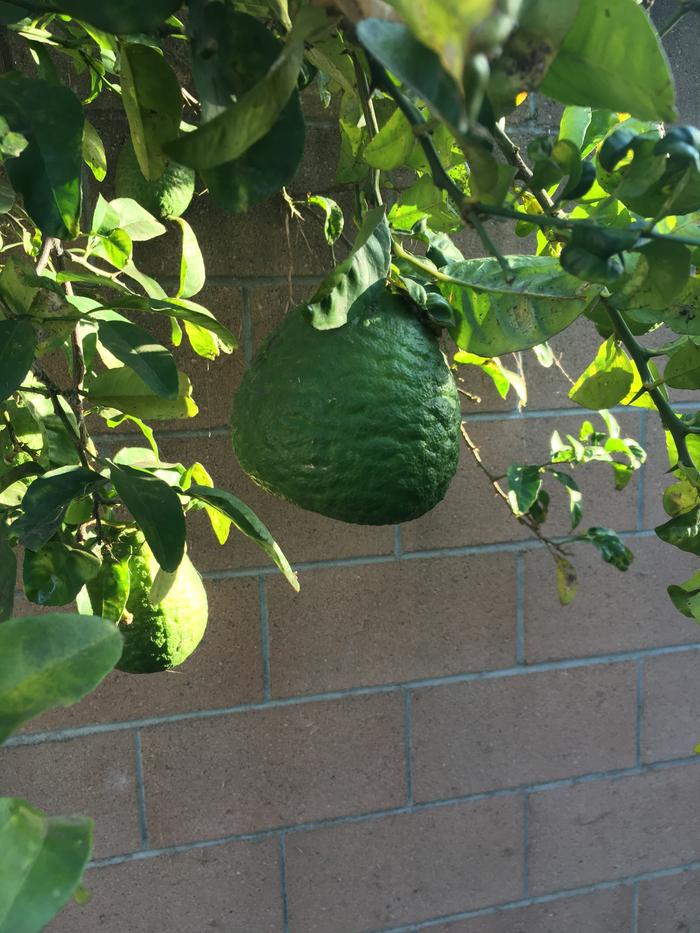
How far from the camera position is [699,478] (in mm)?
609

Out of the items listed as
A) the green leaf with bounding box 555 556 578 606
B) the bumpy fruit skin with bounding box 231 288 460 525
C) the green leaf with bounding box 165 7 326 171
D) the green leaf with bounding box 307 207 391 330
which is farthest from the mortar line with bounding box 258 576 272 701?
the green leaf with bounding box 165 7 326 171

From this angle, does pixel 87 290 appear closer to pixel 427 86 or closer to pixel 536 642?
pixel 427 86

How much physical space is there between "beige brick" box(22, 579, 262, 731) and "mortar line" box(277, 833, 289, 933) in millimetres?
242

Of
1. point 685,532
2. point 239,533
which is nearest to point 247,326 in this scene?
point 239,533

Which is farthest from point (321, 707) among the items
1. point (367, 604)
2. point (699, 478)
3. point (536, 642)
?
point (699, 478)

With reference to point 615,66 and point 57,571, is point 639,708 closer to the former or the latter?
point 57,571

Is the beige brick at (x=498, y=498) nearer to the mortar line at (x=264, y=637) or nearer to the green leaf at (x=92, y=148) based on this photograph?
the mortar line at (x=264, y=637)

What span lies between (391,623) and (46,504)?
33.5 inches

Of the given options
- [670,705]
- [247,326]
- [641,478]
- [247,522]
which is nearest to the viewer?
[247,522]

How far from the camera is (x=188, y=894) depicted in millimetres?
1321

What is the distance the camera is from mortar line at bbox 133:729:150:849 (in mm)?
1263

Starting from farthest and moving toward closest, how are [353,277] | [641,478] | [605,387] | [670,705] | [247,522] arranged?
[670,705] → [641,478] → [605,387] → [247,522] → [353,277]

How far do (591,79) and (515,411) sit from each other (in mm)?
1043

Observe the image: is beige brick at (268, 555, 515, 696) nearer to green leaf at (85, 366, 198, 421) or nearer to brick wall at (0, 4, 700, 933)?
brick wall at (0, 4, 700, 933)
